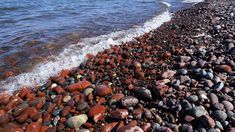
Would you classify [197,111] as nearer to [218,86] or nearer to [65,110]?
[218,86]

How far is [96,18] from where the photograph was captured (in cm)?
1236

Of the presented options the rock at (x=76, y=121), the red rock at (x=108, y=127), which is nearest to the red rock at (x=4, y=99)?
the rock at (x=76, y=121)

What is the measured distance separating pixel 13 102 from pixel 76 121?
156cm

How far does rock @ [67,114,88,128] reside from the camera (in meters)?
4.61

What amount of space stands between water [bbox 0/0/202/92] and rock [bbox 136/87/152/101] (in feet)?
8.17

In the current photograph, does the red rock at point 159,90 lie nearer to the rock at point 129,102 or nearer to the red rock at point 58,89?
the rock at point 129,102

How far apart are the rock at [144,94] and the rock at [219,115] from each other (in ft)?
3.69

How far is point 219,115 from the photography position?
173 inches

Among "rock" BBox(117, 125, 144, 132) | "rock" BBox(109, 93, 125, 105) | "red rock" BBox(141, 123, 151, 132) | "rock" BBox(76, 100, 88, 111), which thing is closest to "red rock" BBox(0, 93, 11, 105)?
"rock" BBox(76, 100, 88, 111)

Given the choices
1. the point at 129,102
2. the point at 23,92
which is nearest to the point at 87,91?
the point at 129,102

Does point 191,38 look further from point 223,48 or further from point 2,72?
point 2,72

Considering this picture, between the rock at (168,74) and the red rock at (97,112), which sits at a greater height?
the rock at (168,74)

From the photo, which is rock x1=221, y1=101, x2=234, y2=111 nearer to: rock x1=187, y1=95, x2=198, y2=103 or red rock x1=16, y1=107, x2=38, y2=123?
rock x1=187, y1=95, x2=198, y2=103

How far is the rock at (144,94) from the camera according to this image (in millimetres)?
5082
